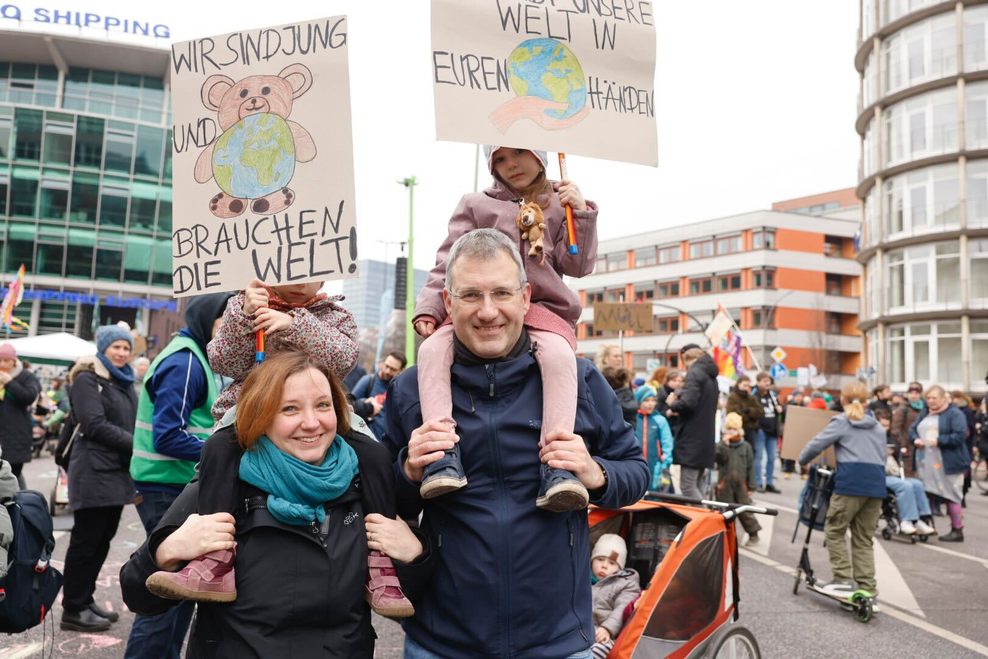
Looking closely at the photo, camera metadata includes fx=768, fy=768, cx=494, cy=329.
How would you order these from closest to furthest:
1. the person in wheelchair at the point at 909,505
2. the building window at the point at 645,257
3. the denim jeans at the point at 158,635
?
the denim jeans at the point at 158,635, the person in wheelchair at the point at 909,505, the building window at the point at 645,257

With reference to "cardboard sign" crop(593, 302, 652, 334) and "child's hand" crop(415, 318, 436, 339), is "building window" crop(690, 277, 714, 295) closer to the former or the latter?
"cardboard sign" crop(593, 302, 652, 334)

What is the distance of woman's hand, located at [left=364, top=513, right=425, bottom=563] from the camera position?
222cm

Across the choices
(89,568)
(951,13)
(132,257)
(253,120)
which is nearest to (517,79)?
(253,120)

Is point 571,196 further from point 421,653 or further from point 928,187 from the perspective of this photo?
point 928,187

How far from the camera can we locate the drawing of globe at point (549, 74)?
2873 mm

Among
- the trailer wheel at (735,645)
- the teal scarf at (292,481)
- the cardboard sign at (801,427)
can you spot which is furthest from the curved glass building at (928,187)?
the teal scarf at (292,481)

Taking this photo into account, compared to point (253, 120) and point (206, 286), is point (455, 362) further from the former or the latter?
point (253, 120)

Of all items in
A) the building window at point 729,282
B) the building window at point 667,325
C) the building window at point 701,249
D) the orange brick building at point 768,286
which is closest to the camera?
the orange brick building at point 768,286

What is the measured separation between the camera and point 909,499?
9820 mm

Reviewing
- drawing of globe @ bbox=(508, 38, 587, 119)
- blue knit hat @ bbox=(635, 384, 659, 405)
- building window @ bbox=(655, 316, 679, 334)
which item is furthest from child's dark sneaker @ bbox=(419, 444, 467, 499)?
building window @ bbox=(655, 316, 679, 334)

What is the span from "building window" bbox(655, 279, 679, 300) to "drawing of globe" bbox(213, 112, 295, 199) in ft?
212

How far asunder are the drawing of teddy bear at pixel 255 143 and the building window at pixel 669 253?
214 ft

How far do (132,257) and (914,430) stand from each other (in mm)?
44615

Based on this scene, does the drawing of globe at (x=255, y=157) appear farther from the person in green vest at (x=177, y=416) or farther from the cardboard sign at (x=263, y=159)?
the person in green vest at (x=177, y=416)
